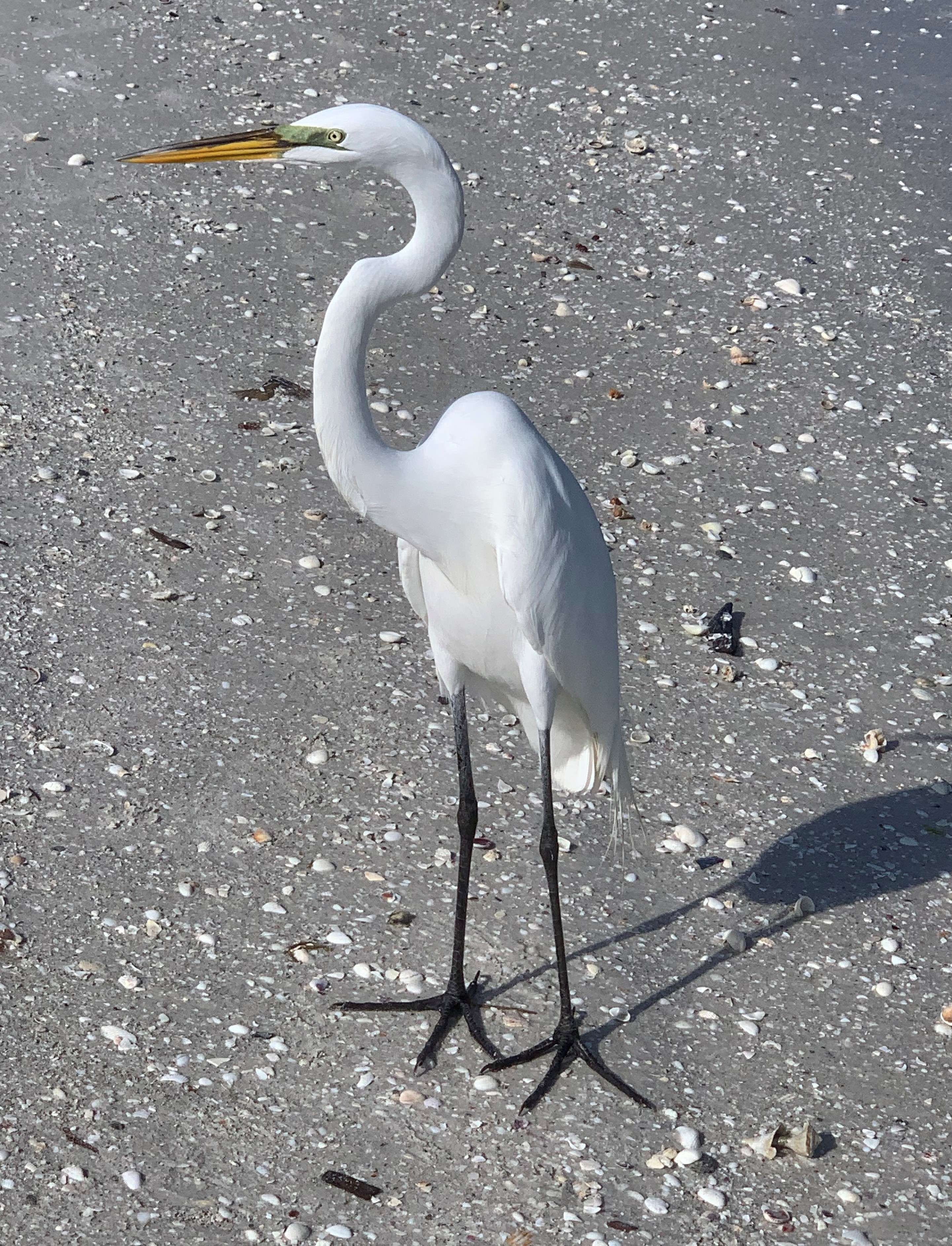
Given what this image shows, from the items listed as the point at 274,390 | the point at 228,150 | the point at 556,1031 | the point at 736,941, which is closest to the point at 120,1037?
the point at 556,1031

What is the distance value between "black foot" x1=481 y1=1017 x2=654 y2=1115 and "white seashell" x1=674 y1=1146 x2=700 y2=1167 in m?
0.13

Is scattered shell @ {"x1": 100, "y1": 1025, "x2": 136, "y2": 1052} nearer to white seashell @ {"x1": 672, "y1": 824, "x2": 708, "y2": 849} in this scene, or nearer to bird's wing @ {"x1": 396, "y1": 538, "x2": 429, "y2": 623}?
bird's wing @ {"x1": 396, "y1": 538, "x2": 429, "y2": 623}

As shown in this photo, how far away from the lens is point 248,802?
3758 millimetres

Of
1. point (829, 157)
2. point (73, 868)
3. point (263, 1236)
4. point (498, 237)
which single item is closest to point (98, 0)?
point (498, 237)

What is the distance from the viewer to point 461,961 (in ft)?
10.7

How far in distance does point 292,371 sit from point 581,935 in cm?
280

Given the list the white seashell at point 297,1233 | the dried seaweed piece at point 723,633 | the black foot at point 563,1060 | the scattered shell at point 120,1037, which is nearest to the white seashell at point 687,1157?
the black foot at point 563,1060

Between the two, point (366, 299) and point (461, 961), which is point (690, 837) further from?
point (366, 299)

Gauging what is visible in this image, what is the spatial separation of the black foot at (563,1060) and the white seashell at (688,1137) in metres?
0.08

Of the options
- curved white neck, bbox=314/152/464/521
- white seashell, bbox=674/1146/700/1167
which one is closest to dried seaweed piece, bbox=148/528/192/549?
curved white neck, bbox=314/152/464/521

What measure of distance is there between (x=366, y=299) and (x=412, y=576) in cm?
86

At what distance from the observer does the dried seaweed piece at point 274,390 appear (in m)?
5.27

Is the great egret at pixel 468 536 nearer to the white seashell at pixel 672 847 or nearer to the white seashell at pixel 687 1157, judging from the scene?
the white seashell at pixel 687 1157

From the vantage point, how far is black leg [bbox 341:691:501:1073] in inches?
127
